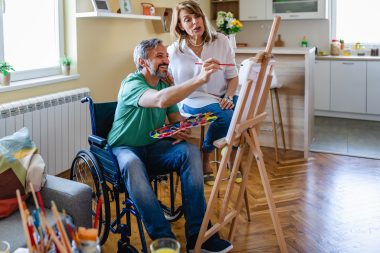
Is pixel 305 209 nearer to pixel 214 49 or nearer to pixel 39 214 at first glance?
pixel 214 49

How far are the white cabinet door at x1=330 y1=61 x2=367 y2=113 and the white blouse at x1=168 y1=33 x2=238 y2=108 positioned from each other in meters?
3.22

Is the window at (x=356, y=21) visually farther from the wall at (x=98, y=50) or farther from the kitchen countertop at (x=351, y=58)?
the wall at (x=98, y=50)

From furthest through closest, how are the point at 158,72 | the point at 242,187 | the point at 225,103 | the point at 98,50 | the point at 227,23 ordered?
the point at 227,23 < the point at 98,50 < the point at 225,103 < the point at 242,187 < the point at 158,72

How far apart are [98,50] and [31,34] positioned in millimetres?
677

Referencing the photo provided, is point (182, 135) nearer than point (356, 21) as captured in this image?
Yes

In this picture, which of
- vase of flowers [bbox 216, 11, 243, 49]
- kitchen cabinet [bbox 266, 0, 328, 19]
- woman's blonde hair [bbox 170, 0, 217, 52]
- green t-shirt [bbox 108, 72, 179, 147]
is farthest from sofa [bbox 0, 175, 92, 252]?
kitchen cabinet [bbox 266, 0, 328, 19]

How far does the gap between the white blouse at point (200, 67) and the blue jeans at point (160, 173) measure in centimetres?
65

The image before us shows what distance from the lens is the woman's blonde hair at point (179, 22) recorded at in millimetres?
3043

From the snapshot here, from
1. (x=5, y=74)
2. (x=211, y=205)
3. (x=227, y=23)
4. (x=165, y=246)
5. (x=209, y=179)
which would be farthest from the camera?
(x=227, y=23)

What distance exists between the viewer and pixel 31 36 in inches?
147

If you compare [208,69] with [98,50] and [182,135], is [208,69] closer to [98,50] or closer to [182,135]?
[182,135]

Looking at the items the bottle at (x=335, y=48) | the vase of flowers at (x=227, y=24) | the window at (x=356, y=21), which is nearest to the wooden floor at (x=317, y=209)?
the vase of flowers at (x=227, y=24)

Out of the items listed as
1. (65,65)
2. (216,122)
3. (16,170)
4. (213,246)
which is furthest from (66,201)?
(65,65)

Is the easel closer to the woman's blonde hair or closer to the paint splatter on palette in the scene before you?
the paint splatter on palette
